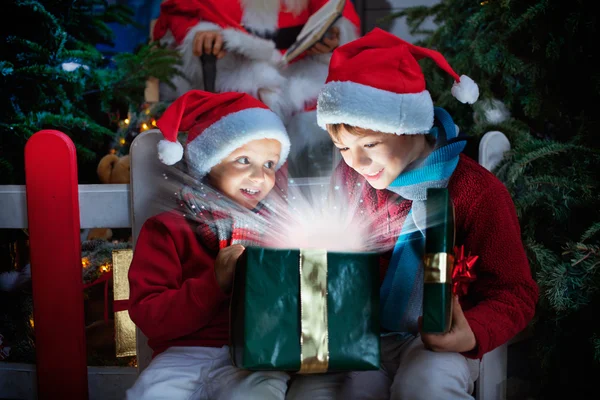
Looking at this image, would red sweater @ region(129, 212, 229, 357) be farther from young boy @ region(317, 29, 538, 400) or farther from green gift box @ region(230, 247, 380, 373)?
young boy @ region(317, 29, 538, 400)

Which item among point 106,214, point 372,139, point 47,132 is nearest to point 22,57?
point 47,132

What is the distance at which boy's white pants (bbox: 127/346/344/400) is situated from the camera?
3.07 feet

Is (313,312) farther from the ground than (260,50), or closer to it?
closer to it

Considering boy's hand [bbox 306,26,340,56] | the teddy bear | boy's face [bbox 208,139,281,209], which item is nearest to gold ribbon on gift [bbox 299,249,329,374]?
boy's face [bbox 208,139,281,209]

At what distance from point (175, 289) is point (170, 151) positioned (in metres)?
0.25

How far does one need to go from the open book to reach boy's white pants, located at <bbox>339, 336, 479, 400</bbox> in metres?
0.96

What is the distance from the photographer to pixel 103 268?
1396 mm

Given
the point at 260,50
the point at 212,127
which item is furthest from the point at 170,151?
the point at 260,50

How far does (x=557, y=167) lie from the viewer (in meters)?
1.30

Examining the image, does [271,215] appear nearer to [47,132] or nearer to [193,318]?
[193,318]

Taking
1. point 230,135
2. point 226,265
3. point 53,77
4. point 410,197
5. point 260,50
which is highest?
point 260,50

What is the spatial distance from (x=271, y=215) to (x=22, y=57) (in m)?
0.97

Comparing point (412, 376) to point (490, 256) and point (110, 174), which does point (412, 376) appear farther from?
point (110, 174)

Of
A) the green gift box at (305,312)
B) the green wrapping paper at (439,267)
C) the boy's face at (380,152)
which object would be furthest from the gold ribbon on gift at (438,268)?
the boy's face at (380,152)
